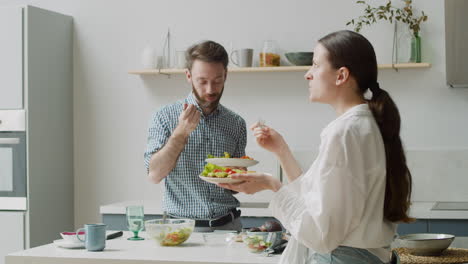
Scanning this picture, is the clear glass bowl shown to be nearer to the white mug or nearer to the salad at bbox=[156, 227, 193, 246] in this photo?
the salad at bbox=[156, 227, 193, 246]

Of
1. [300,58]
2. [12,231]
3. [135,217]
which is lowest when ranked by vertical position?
[12,231]

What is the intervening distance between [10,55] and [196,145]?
1.95 metres

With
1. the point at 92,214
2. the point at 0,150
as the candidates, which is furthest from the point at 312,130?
the point at 0,150

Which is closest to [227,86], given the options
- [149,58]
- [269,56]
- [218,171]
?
[269,56]

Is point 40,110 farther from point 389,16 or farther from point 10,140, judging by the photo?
point 389,16

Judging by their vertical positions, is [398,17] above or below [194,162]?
above

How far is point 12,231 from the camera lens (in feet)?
14.9

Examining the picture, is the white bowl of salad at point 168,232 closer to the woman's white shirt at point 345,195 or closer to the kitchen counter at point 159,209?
the woman's white shirt at point 345,195

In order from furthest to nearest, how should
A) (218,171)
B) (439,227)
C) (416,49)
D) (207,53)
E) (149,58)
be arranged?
(149,58)
(416,49)
(439,227)
(207,53)
(218,171)

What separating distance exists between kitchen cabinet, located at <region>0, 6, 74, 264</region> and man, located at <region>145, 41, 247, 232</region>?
167cm

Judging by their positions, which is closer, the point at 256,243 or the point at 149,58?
the point at 256,243

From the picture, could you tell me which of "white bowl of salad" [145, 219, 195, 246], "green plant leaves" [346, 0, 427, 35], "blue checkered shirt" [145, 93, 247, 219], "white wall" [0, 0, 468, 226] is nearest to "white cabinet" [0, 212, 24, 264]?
"white wall" [0, 0, 468, 226]

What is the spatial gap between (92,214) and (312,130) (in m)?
1.76

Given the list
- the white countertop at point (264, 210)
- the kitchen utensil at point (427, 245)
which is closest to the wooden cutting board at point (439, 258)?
the kitchen utensil at point (427, 245)
